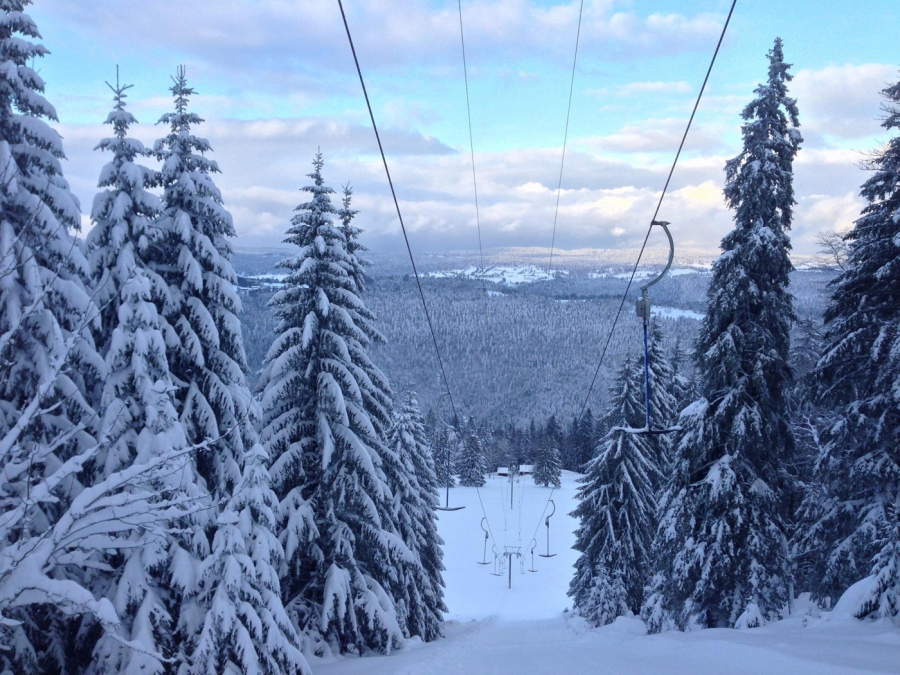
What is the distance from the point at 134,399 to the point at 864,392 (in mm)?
15820

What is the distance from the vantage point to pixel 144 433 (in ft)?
32.6

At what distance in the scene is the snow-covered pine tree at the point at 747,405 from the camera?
48.8 feet

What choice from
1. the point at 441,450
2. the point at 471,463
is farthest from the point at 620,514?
the point at 471,463

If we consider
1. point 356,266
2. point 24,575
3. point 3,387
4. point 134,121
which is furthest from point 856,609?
point 134,121

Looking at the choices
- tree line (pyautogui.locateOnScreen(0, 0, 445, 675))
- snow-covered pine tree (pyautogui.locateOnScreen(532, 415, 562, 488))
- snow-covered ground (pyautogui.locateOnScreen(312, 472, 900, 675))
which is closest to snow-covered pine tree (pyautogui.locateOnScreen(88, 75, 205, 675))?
tree line (pyautogui.locateOnScreen(0, 0, 445, 675))

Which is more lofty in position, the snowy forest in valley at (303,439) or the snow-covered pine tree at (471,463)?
the snowy forest in valley at (303,439)

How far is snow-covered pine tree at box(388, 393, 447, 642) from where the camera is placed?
19.5 metres

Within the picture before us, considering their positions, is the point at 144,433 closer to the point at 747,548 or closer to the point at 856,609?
the point at 856,609

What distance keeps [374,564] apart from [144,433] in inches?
336

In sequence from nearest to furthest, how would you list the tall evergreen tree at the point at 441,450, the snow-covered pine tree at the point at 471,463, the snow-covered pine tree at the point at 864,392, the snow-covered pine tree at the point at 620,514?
the snow-covered pine tree at the point at 864,392
the snow-covered pine tree at the point at 620,514
the tall evergreen tree at the point at 441,450
the snow-covered pine tree at the point at 471,463

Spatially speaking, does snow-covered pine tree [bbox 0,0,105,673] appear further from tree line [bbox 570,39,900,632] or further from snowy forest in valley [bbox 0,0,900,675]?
tree line [bbox 570,39,900,632]

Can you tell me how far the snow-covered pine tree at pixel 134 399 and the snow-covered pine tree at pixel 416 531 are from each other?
7537 millimetres

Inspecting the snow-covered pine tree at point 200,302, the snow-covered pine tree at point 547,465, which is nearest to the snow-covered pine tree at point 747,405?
the snow-covered pine tree at point 200,302

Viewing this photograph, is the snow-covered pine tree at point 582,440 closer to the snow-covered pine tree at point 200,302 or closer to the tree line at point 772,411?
the tree line at point 772,411
